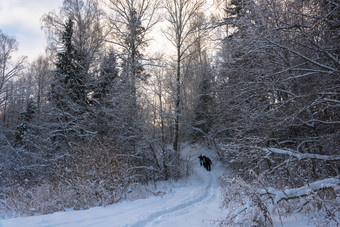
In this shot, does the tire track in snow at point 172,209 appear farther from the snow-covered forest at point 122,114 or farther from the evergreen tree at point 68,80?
the evergreen tree at point 68,80

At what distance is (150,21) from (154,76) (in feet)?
15.9

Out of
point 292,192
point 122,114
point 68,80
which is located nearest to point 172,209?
point 292,192

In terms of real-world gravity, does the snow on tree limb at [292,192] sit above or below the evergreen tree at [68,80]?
below

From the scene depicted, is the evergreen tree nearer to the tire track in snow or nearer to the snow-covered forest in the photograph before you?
the snow-covered forest

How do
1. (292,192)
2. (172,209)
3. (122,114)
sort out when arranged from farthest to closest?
(122,114), (172,209), (292,192)

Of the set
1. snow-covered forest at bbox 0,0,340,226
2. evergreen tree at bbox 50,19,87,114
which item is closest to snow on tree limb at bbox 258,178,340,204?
snow-covered forest at bbox 0,0,340,226

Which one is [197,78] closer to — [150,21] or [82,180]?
[150,21]

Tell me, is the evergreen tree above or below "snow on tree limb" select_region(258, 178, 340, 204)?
above

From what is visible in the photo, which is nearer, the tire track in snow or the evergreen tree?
the tire track in snow

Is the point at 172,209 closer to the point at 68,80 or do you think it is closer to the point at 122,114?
the point at 122,114

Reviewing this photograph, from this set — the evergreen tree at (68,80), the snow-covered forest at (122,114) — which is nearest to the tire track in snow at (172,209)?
the snow-covered forest at (122,114)

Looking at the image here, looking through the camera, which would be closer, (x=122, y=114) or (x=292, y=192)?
(x=292, y=192)

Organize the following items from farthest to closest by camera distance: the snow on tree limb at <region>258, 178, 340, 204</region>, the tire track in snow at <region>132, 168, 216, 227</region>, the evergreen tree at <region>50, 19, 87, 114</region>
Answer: the evergreen tree at <region>50, 19, 87, 114</region>, the tire track in snow at <region>132, 168, 216, 227</region>, the snow on tree limb at <region>258, 178, 340, 204</region>

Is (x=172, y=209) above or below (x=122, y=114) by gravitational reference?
below
